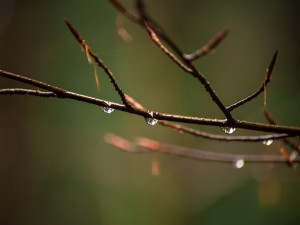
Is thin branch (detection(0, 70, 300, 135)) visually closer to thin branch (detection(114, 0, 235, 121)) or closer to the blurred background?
thin branch (detection(114, 0, 235, 121))

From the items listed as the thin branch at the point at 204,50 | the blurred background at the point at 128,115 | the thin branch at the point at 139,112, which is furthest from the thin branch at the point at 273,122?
the blurred background at the point at 128,115

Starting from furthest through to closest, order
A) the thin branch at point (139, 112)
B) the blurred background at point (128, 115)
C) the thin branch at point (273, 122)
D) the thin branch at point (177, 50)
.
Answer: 1. the blurred background at point (128, 115)
2. the thin branch at point (273, 122)
3. the thin branch at point (139, 112)
4. the thin branch at point (177, 50)

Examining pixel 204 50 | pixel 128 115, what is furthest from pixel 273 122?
pixel 128 115

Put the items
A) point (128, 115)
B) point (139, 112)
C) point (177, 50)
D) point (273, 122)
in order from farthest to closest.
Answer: point (128, 115)
point (273, 122)
point (139, 112)
point (177, 50)

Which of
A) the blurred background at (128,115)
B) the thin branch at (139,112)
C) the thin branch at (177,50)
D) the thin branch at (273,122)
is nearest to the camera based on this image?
the thin branch at (177,50)

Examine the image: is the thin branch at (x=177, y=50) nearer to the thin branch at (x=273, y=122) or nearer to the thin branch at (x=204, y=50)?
the thin branch at (x=204, y=50)

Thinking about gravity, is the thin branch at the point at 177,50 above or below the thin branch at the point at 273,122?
below

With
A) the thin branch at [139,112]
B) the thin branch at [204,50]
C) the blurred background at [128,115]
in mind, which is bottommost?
the thin branch at [139,112]

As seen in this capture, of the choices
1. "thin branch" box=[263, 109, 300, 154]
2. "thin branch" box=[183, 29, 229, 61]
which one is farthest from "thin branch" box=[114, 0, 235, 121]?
"thin branch" box=[263, 109, 300, 154]

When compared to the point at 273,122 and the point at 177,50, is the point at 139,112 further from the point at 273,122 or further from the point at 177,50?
the point at 273,122

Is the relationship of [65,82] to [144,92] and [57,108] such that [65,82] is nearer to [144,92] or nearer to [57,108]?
[57,108]
